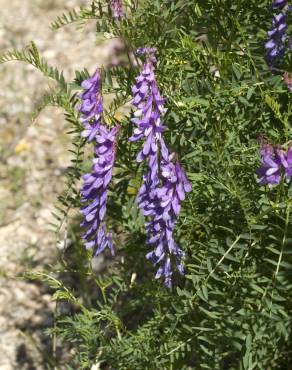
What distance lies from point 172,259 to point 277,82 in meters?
0.68

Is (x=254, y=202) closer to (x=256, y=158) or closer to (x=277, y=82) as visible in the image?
(x=256, y=158)

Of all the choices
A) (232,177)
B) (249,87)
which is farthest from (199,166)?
(249,87)

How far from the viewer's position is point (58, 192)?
4.26 metres

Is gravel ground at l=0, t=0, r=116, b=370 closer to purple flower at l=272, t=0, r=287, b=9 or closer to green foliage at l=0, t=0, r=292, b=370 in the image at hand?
green foliage at l=0, t=0, r=292, b=370

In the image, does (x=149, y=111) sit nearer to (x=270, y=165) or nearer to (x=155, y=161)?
(x=155, y=161)

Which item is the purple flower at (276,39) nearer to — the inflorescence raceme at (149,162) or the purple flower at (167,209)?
the inflorescence raceme at (149,162)

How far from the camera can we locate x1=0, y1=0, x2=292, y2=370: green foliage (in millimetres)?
2172

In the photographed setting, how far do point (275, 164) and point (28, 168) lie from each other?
2.85 metres

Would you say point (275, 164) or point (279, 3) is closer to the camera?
point (275, 164)

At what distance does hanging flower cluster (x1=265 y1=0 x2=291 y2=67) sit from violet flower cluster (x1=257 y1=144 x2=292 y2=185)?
1.61ft

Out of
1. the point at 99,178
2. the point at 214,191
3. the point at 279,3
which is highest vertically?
the point at 279,3

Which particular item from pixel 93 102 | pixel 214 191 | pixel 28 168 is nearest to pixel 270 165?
pixel 214 191

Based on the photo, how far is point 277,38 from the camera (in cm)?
228

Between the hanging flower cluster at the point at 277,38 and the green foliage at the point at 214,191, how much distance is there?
0.19 feet
